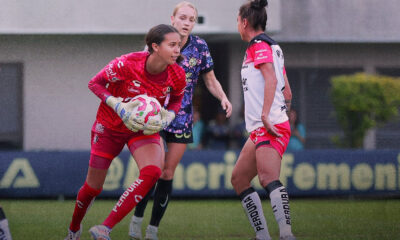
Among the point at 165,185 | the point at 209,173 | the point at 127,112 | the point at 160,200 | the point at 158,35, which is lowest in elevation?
the point at 209,173

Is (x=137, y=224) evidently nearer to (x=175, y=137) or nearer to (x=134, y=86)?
(x=175, y=137)

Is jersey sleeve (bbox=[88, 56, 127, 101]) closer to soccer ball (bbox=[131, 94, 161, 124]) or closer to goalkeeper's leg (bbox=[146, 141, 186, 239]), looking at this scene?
soccer ball (bbox=[131, 94, 161, 124])

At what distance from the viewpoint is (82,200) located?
6785 millimetres

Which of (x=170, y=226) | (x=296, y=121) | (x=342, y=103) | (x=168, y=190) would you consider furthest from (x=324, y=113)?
(x=168, y=190)

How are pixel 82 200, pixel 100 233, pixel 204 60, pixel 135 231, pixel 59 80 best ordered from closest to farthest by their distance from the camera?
pixel 100 233 < pixel 82 200 < pixel 135 231 < pixel 204 60 < pixel 59 80

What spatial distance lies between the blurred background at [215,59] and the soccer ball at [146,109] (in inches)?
276

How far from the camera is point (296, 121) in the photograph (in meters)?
15.6

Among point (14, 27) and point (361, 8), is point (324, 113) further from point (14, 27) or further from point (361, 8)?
point (14, 27)

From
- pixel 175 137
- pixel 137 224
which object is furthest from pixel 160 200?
pixel 175 137

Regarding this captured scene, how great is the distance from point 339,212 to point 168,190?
4257 millimetres

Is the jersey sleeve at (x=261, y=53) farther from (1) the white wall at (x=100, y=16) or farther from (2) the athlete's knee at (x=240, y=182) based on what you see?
(1) the white wall at (x=100, y=16)

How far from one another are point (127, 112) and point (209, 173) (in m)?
7.22

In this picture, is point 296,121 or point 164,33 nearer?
point 164,33

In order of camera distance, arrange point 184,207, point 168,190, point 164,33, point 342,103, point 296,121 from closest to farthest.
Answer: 1. point 164,33
2. point 168,190
3. point 184,207
4. point 296,121
5. point 342,103
